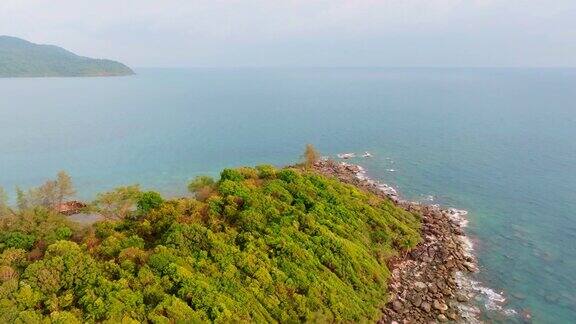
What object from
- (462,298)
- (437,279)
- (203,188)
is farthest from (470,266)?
(203,188)

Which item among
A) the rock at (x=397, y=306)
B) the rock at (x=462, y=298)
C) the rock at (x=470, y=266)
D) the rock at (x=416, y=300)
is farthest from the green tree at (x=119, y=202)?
the rock at (x=470, y=266)

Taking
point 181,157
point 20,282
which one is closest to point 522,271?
point 20,282

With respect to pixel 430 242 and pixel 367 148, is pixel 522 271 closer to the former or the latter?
pixel 430 242

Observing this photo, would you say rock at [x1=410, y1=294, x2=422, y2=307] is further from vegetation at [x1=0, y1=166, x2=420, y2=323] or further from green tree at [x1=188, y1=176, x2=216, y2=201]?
green tree at [x1=188, y1=176, x2=216, y2=201]

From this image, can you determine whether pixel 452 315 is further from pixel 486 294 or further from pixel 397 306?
pixel 486 294

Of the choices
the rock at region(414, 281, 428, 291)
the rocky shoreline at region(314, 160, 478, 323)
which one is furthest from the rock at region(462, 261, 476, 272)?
the rock at region(414, 281, 428, 291)

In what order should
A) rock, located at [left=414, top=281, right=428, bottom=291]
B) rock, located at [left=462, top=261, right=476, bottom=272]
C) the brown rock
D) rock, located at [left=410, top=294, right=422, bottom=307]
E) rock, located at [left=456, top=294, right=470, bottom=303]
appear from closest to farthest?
the brown rock, rock, located at [left=410, top=294, right=422, bottom=307], rock, located at [left=456, top=294, right=470, bottom=303], rock, located at [left=414, top=281, right=428, bottom=291], rock, located at [left=462, top=261, right=476, bottom=272]
